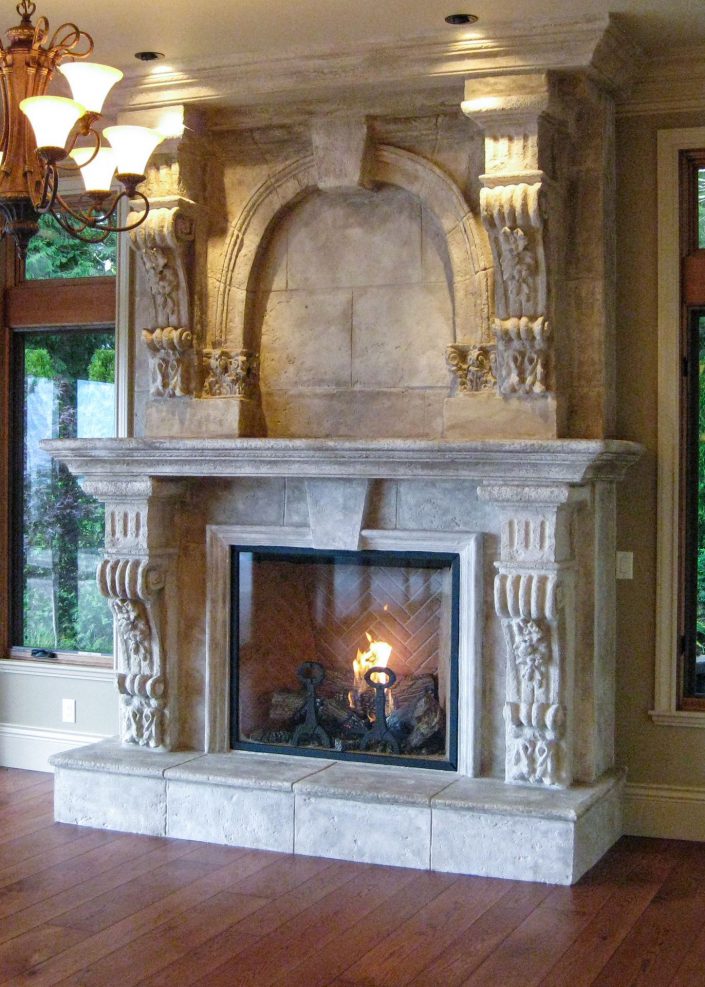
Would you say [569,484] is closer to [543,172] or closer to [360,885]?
[543,172]

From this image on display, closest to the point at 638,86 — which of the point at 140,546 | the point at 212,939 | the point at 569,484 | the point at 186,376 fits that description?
the point at 569,484

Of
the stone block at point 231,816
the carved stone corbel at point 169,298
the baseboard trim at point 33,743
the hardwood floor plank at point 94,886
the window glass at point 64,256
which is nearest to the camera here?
the hardwood floor plank at point 94,886

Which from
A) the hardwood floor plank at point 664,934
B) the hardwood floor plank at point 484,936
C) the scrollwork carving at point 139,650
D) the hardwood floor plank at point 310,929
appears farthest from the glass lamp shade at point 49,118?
the hardwood floor plank at point 664,934

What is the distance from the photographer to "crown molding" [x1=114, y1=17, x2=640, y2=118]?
4.23 meters

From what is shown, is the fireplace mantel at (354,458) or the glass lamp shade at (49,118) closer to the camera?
the glass lamp shade at (49,118)

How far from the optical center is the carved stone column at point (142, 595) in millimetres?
4855

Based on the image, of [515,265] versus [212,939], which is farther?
[515,265]

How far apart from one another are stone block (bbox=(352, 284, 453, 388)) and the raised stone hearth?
1.43ft

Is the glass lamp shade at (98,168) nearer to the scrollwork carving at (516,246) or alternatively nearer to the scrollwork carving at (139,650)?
the scrollwork carving at (516,246)

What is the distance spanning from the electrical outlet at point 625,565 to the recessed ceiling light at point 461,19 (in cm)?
203

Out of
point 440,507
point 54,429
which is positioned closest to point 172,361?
point 54,429

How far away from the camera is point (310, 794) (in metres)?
4.50

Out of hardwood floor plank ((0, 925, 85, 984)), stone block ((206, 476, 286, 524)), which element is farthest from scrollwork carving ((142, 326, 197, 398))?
hardwood floor plank ((0, 925, 85, 984))

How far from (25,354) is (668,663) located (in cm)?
324
